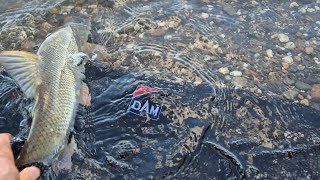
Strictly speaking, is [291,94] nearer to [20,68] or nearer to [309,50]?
[309,50]

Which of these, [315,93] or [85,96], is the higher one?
[85,96]

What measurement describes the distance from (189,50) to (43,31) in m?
1.71

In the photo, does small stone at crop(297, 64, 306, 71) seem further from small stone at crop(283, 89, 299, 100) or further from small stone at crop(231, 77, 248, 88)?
small stone at crop(231, 77, 248, 88)

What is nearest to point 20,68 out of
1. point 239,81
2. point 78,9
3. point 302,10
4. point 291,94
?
point 78,9

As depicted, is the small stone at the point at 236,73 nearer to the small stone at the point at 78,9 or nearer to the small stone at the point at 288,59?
the small stone at the point at 288,59

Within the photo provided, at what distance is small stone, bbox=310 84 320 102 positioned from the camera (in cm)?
406

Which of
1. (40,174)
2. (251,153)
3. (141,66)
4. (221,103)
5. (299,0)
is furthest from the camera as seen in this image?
(299,0)

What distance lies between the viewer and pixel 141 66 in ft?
14.6

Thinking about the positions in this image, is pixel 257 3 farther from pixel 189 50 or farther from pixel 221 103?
pixel 221 103

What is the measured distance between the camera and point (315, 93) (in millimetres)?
4105

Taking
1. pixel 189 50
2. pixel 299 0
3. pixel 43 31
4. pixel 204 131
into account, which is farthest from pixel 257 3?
pixel 43 31

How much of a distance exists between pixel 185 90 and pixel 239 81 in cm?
57

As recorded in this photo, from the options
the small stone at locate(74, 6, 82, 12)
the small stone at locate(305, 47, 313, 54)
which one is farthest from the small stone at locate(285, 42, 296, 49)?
the small stone at locate(74, 6, 82, 12)

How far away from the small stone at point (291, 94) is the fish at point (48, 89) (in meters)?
1.99
